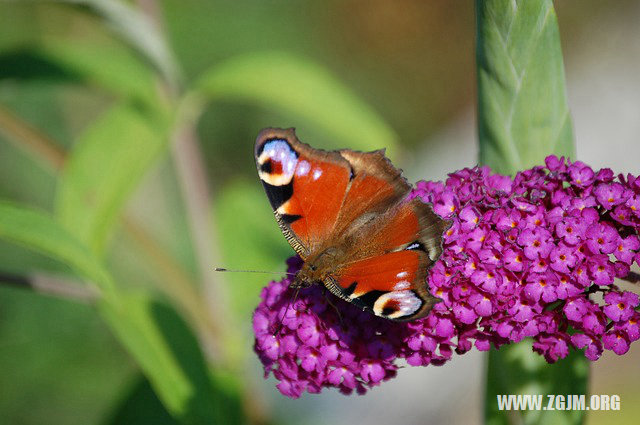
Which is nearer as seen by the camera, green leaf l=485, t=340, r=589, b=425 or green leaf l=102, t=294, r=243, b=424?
green leaf l=485, t=340, r=589, b=425

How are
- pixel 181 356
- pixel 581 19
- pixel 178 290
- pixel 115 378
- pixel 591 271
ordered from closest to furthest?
pixel 591 271 < pixel 181 356 < pixel 178 290 < pixel 115 378 < pixel 581 19

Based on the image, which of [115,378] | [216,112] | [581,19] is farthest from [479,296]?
[581,19]

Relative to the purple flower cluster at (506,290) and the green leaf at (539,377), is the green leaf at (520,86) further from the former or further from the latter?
the green leaf at (539,377)

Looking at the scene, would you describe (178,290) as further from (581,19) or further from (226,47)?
(581,19)

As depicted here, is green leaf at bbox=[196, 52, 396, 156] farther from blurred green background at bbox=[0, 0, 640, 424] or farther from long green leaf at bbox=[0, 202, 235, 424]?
long green leaf at bbox=[0, 202, 235, 424]

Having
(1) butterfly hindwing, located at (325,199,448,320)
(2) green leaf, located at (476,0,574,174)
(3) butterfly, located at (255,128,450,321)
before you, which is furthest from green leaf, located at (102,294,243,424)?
(2) green leaf, located at (476,0,574,174)

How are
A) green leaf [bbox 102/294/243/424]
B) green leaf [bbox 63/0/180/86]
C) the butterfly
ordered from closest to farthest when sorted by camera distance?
the butterfly, green leaf [bbox 102/294/243/424], green leaf [bbox 63/0/180/86]
